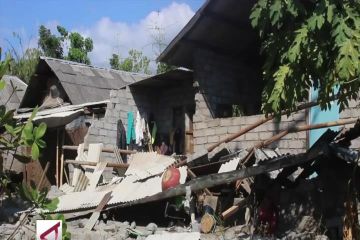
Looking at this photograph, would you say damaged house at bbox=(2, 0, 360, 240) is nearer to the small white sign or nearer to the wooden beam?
the wooden beam

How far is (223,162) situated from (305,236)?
2438 millimetres

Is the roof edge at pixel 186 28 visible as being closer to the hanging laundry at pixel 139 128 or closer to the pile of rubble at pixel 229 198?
the pile of rubble at pixel 229 198

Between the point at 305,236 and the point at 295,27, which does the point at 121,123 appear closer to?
the point at 305,236

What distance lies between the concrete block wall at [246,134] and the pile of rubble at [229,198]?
1.16 ft

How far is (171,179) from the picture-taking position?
367 inches

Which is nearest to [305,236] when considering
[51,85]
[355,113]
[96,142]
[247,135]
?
[355,113]

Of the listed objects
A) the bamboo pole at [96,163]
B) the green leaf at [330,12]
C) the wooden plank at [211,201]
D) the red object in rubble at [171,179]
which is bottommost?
the wooden plank at [211,201]

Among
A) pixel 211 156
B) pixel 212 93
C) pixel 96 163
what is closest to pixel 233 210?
pixel 211 156

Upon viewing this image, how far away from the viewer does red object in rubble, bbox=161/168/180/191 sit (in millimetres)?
9297

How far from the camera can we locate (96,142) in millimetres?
13781

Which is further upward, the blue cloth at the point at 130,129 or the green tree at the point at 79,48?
the green tree at the point at 79,48

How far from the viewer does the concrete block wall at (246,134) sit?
31.9ft

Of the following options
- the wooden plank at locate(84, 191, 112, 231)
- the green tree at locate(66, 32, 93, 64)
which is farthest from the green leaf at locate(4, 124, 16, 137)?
the green tree at locate(66, 32, 93, 64)

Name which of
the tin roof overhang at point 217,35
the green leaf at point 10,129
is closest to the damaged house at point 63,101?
the tin roof overhang at point 217,35
